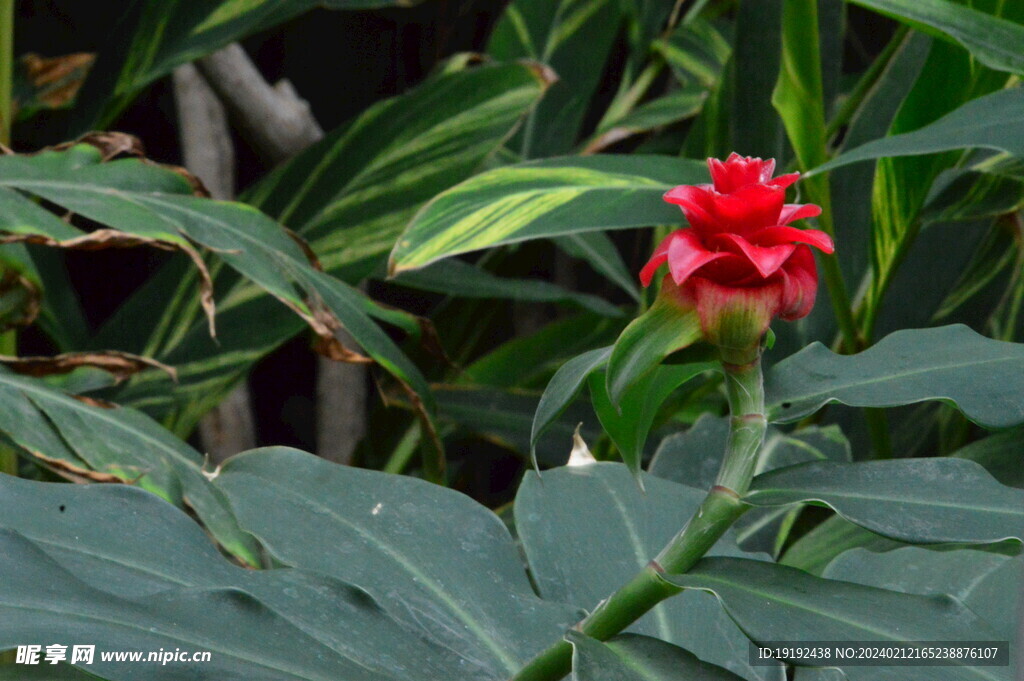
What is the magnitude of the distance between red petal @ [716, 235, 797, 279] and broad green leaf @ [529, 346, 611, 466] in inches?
2.2

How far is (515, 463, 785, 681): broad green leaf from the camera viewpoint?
47 centimetres

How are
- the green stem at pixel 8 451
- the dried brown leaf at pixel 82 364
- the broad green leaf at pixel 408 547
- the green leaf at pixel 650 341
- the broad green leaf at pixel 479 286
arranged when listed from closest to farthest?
the green leaf at pixel 650 341
the broad green leaf at pixel 408 547
the dried brown leaf at pixel 82 364
the green stem at pixel 8 451
the broad green leaf at pixel 479 286

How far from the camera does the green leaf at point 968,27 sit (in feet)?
1.59

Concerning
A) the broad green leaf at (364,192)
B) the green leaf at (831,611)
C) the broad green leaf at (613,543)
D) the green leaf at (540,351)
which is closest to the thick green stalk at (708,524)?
the green leaf at (831,611)

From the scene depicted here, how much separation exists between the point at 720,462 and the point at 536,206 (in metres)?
0.23

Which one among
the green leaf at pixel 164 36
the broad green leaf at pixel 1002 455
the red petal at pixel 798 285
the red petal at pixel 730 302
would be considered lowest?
the red petal at pixel 730 302

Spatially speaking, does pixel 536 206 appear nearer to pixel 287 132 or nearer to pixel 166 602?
pixel 166 602

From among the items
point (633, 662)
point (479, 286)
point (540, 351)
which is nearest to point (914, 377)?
point (633, 662)

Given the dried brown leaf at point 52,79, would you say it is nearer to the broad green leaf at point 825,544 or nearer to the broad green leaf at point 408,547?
the broad green leaf at point 408,547

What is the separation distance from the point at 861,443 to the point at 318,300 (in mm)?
570

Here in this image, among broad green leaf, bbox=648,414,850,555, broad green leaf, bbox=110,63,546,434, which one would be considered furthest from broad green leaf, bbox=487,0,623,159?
broad green leaf, bbox=648,414,850,555

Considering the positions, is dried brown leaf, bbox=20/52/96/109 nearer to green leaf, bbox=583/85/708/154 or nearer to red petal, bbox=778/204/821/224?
green leaf, bbox=583/85/708/154

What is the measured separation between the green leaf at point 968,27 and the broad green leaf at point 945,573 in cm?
26

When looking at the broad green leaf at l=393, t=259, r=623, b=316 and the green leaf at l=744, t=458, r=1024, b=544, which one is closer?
the green leaf at l=744, t=458, r=1024, b=544
